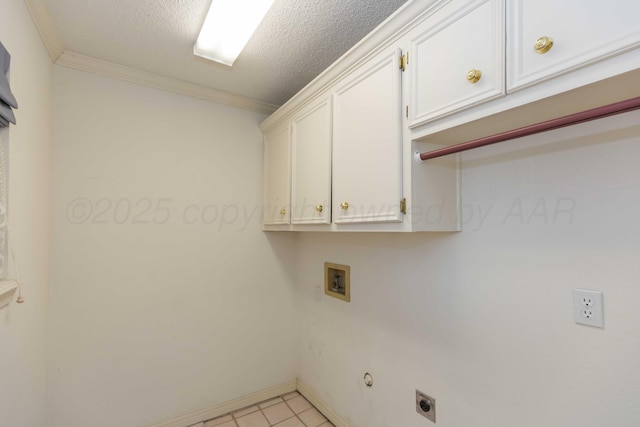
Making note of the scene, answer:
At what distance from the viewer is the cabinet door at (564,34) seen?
0.66m

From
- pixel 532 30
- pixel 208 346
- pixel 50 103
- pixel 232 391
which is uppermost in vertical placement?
pixel 50 103

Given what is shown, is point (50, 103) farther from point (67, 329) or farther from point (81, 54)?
point (67, 329)

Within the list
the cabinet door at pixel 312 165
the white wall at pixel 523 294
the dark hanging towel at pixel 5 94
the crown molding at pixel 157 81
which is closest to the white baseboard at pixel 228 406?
the white wall at pixel 523 294

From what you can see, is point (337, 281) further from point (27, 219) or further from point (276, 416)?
point (27, 219)

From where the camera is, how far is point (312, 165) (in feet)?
5.74

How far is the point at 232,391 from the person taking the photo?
7.30 feet

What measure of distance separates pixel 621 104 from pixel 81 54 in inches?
97.8

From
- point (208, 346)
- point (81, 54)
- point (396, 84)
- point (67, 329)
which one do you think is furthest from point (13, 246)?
point (396, 84)

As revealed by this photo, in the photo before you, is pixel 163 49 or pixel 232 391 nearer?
pixel 163 49

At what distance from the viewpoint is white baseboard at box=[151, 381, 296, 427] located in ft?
6.64

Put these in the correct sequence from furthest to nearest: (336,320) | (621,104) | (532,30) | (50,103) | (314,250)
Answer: (314,250), (336,320), (50,103), (532,30), (621,104)

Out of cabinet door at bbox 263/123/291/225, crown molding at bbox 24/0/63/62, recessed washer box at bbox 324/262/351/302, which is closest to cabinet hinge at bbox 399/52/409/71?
cabinet door at bbox 263/123/291/225

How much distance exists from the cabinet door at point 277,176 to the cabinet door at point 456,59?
1092 millimetres

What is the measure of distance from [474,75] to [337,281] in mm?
1556
